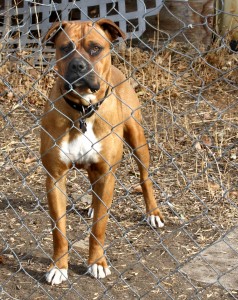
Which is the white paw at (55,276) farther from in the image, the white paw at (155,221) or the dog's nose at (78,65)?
the dog's nose at (78,65)

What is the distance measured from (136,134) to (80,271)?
1074mm

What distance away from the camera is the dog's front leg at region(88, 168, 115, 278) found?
4.23 meters

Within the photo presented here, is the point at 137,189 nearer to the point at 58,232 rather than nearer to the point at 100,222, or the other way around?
the point at 100,222

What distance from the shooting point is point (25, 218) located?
5023 millimetres

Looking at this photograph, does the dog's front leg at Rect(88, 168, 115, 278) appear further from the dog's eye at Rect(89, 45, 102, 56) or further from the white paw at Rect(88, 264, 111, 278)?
the dog's eye at Rect(89, 45, 102, 56)

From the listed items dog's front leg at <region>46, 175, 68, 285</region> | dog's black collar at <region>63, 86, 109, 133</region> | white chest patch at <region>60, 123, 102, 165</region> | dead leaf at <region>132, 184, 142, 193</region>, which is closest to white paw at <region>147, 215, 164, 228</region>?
dead leaf at <region>132, 184, 142, 193</region>

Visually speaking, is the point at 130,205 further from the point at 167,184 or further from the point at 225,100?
the point at 225,100

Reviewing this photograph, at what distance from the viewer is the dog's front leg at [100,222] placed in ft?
13.9

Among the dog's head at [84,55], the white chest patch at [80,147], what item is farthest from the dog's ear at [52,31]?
the white chest patch at [80,147]

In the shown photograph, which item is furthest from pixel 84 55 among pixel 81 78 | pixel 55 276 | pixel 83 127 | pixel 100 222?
pixel 55 276

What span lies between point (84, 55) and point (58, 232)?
3.55 ft

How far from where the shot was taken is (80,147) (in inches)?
161

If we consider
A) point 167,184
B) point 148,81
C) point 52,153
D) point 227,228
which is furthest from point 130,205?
point 148,81

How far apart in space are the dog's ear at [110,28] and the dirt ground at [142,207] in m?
0.23
